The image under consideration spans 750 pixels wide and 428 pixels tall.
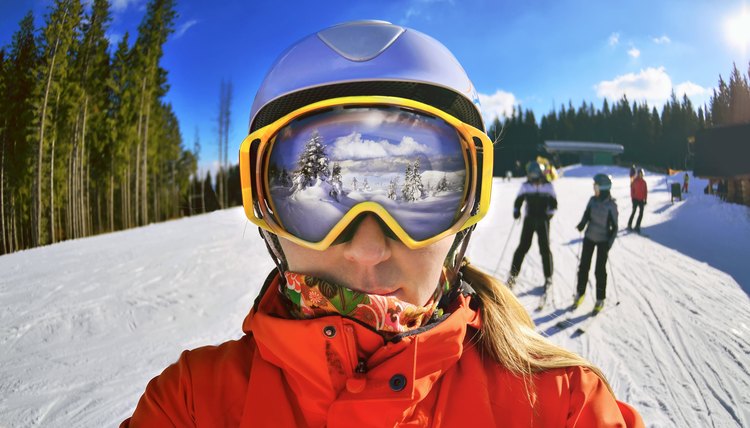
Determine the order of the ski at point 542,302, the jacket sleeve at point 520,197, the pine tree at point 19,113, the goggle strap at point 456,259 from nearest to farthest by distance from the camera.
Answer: the goggle strap at point 456,259 → the pine tree at point 19,113 → the ski at point 542,302 → the jacket sleeve at point 520,197

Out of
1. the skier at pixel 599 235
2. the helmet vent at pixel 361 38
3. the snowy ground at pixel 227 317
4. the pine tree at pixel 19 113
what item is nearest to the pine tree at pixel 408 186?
the helmet vent at pixel 361 38

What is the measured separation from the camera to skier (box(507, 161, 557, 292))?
571 centimetres

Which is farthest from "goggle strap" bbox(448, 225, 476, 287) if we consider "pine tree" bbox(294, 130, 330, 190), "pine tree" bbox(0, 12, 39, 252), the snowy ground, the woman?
"pine tree" bbox(0, 12, 39, 252)

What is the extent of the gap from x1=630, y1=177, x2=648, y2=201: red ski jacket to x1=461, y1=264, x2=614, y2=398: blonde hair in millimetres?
11229

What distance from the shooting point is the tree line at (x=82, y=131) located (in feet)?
18.1

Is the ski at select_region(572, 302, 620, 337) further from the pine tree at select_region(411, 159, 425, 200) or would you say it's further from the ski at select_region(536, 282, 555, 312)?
the pine tree at select_region(411, 159, 425, 200)

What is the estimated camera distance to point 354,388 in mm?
852

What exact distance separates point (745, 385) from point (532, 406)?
12.8 feet

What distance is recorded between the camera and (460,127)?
44.6 inches

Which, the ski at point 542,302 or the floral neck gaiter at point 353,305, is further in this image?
the ski at point 542,302

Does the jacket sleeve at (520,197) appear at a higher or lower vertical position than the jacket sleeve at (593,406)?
higher

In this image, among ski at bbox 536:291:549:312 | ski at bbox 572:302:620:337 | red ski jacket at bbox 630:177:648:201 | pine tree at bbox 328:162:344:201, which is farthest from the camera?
red ski jacket at bbox 630:177:648:201

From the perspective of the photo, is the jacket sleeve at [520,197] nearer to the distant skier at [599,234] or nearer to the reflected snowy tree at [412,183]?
the distant skier at [599,234]

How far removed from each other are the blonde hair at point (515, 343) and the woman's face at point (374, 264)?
0.26 m
